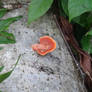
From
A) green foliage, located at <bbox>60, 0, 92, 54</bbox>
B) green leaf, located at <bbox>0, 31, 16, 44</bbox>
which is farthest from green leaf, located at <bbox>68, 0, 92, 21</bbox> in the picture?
green leaf, located at <bbox>0, 31, 16, 44</bbox>

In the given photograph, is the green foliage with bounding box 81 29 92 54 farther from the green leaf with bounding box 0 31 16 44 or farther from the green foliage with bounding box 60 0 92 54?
the green leaf with bounding box 0 31 16 44

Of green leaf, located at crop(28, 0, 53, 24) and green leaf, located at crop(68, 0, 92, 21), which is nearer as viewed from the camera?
green leaf, located at crop(68, 0, 92, 21)

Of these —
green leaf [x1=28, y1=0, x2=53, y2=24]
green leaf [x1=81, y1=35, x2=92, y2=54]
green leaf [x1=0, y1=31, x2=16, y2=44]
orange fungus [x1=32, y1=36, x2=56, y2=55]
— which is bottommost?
green leaf [x1=81, y1=35, x2=92, y2=54]

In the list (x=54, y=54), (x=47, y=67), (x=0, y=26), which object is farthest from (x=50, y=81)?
(x=0, y=26)

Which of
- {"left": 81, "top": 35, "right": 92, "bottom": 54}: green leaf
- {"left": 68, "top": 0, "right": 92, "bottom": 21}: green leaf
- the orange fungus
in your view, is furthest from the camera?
{"left": 81, "top": 35, "right": 92, "bottom": 54}: green leaf

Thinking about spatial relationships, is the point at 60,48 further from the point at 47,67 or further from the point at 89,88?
the point at 89,88

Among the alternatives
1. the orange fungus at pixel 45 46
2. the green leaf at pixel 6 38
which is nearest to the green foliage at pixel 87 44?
the orange fungus at pixel 45 46
